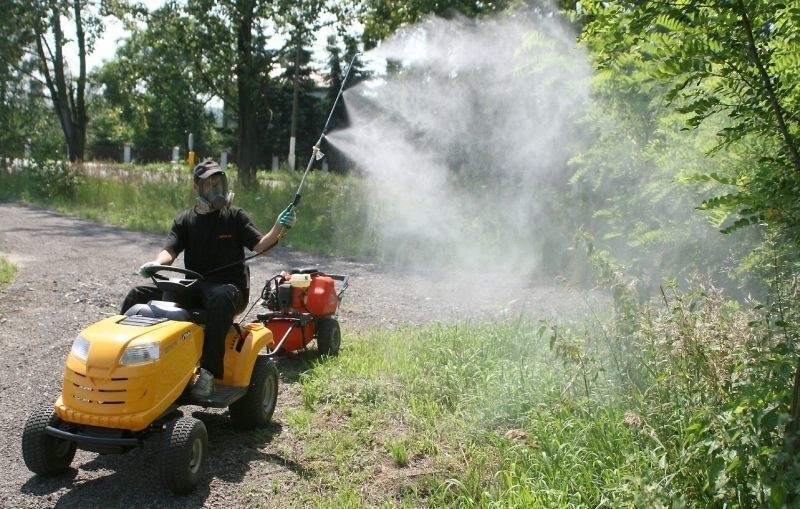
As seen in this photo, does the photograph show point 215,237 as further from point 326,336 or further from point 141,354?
point 326,336

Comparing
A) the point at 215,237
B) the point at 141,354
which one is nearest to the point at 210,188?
the point at 215,237

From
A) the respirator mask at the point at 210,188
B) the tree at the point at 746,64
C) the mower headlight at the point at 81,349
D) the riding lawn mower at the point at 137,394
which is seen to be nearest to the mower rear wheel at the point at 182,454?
the riding lawn mower at the point at 137,394

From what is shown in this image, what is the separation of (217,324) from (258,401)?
0.68 m

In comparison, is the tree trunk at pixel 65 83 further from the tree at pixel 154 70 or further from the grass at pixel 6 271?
the grass at pixel 6 271

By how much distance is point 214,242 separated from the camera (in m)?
5.34

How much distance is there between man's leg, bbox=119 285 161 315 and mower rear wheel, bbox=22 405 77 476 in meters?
0.90

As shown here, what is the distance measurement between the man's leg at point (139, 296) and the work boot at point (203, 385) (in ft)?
2.43

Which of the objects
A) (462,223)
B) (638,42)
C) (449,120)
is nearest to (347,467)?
(638,42)

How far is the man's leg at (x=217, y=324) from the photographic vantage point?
469cm

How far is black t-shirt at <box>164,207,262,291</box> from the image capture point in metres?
5.32

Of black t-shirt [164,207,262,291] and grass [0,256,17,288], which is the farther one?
grass [0,256,17,288]

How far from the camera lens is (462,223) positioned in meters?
13.2

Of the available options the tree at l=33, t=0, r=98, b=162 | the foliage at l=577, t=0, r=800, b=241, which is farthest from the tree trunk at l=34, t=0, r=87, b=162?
the foliage at l=577, t=0, r=800, b=241

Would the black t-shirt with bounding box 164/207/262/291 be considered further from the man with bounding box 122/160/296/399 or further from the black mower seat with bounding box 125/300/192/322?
the black mower seat with bounding box 125/300/192/322
